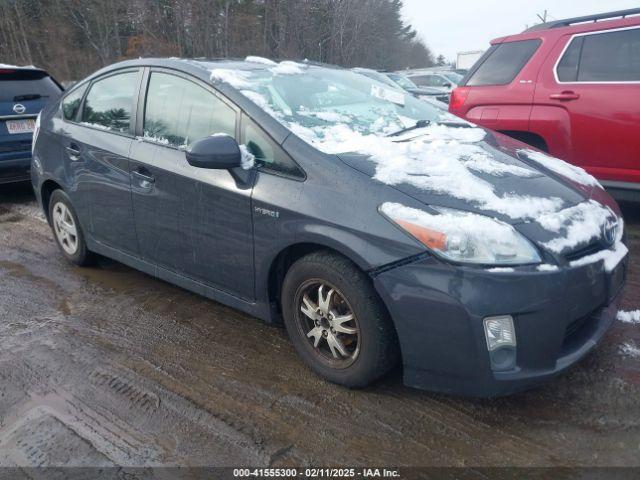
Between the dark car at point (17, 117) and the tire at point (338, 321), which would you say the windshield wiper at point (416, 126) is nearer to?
the tire at point (338, 321)

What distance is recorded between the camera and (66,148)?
4211 millimetres

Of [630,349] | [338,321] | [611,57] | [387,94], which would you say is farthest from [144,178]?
[611,57]

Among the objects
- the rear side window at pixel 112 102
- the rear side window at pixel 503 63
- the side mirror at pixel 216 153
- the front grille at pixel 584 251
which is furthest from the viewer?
the rear side window at pixel 503 63

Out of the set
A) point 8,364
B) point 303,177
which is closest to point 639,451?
point 303,177

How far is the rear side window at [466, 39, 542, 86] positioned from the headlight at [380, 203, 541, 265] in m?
3.58

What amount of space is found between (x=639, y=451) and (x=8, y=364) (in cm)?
319

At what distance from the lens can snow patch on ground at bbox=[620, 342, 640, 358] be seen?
2.91 m

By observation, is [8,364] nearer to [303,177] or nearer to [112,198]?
[112,198]

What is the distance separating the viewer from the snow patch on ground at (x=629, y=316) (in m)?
3.28

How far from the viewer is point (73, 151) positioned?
4.13m

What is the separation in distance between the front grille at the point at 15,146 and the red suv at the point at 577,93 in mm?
5163

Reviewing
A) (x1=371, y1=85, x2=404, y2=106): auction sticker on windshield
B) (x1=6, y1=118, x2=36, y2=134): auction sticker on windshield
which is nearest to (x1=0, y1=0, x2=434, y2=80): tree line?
(x1=6, y1=118, x2=36, y2=134): auction sticker on windshield

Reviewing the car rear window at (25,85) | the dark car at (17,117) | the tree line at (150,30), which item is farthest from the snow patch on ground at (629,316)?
the tree line at (150,30)

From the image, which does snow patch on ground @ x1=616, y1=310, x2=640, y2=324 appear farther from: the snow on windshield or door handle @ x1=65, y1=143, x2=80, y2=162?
door handle @ x1=65, y1=143, x2=80, y2=162
